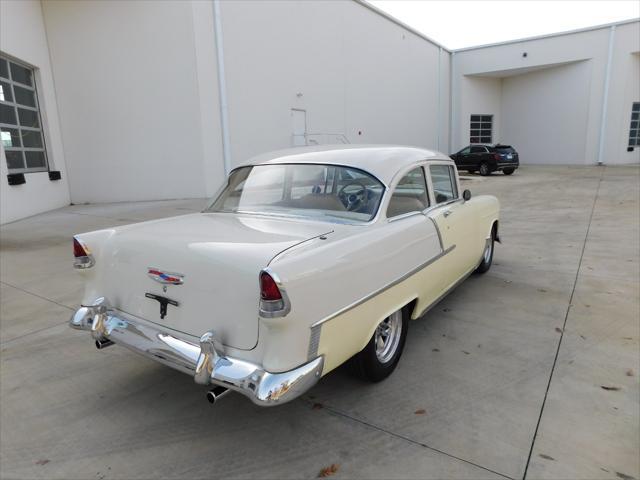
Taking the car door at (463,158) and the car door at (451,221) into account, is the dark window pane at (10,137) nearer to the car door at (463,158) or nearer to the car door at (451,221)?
the car door at (451,221)

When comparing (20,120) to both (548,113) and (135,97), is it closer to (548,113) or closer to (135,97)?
(135,97)

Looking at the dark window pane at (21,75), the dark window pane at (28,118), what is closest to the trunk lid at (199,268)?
the dark window pane at (28,118)

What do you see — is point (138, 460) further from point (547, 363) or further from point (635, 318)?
point (635, 318)

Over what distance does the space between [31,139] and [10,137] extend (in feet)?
3.60

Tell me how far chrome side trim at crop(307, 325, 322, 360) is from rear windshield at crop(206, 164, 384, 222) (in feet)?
3.29

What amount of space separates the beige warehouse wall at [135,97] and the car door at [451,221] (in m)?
9.39

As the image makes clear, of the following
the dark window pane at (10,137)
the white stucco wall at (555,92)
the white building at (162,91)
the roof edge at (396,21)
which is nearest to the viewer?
the dark window pane at (10,137)

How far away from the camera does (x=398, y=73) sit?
21.7m

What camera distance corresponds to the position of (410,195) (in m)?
3.54

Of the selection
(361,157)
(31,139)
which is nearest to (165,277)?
(361,157)

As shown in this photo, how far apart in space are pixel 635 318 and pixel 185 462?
395cm

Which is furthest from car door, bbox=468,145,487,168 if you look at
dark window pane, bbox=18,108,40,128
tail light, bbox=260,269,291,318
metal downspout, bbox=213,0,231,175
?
tail light, bbox=260,269,291,318

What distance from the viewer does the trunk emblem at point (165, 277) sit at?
7.91 feet

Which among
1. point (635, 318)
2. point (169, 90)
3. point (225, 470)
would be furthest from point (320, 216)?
point (169, 90)
